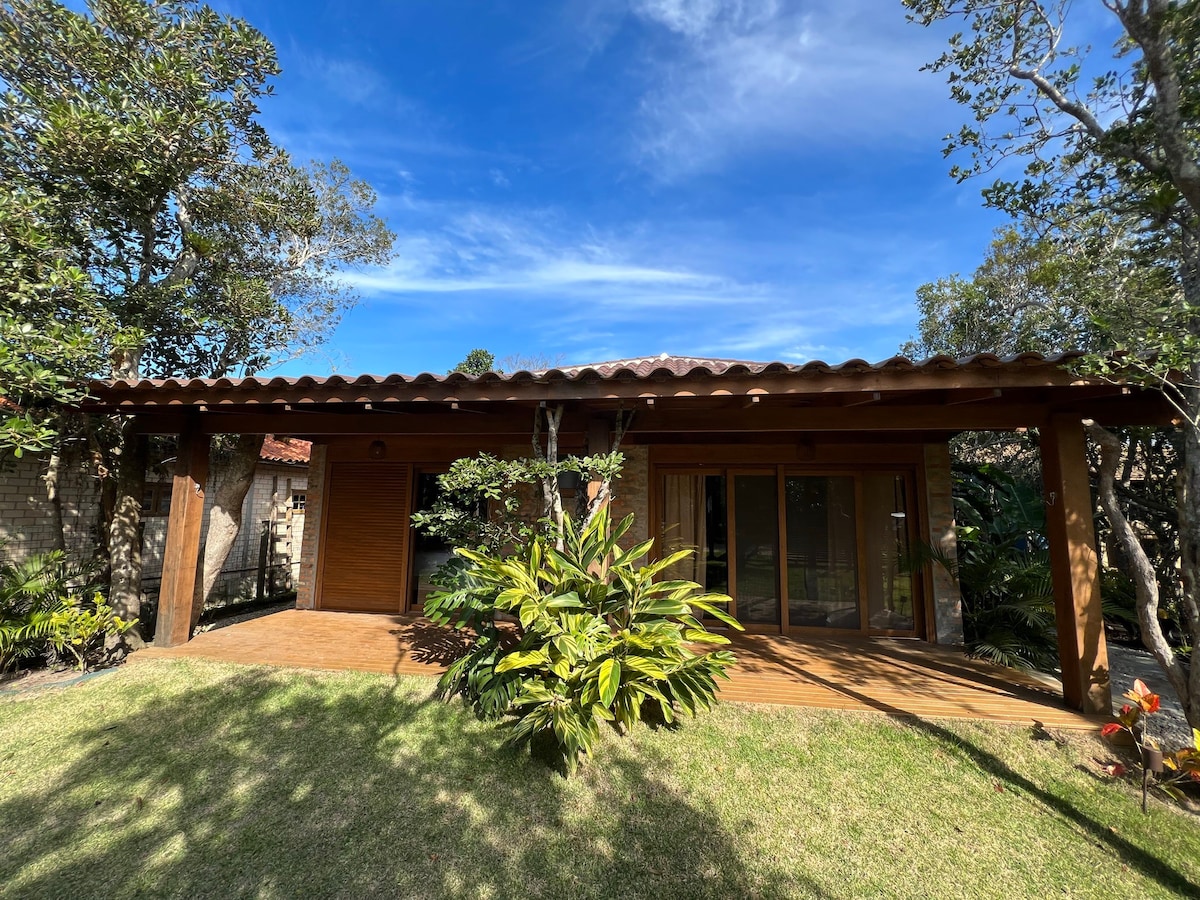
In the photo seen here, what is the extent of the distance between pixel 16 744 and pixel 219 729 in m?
1.44

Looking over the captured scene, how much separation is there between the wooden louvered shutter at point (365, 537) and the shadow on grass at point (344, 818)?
12.5 feet

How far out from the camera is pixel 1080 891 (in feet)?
8.86

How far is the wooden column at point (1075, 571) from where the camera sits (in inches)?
172

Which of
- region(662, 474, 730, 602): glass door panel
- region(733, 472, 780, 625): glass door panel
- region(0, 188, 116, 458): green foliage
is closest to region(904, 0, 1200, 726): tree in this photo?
region(733, 472, 780, 625): glass door panel

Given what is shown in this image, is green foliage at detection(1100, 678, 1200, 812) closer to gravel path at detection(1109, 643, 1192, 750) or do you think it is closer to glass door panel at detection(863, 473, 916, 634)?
gravel path at detection(1109, 643, 1192, 750)

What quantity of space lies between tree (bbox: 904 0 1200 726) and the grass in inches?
60.6

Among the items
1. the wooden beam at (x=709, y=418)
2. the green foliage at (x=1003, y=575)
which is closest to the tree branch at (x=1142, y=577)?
the wooden beam at (x=709, y=418)

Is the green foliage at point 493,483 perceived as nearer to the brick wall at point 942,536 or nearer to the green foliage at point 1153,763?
the green foliage at point 1153,763

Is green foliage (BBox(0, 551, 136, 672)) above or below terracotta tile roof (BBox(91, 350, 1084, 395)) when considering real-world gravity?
below

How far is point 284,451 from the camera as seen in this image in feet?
39.6

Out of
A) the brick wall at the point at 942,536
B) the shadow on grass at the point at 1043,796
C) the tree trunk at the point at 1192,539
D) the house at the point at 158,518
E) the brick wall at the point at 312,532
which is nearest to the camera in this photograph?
the shadow on grass at the point at 1043,796

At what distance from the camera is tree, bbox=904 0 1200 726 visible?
3625 mm

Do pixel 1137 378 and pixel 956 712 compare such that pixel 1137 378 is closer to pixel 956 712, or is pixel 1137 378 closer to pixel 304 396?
pixel 956 712

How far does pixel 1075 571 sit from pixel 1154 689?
8.77 ft
